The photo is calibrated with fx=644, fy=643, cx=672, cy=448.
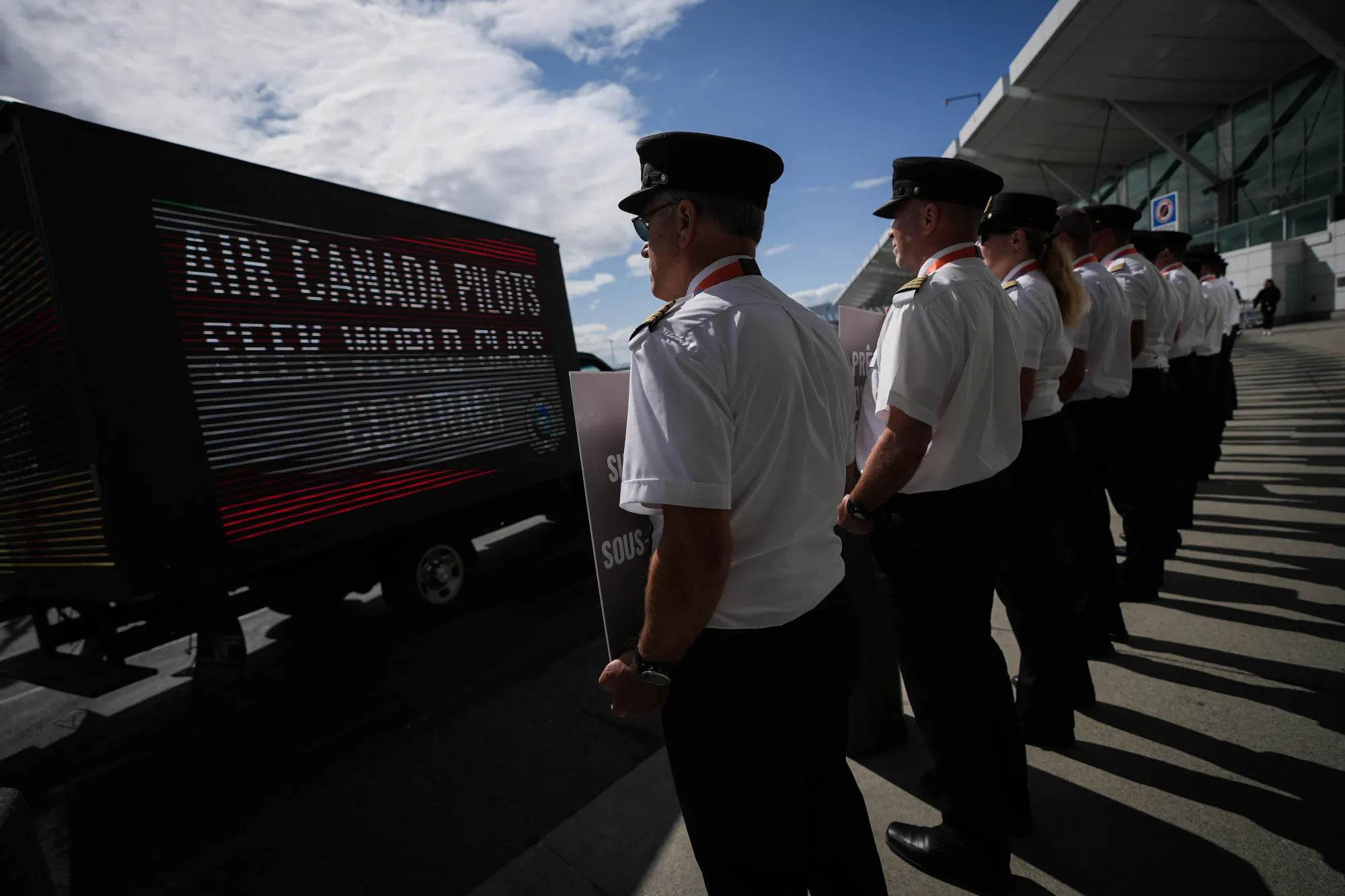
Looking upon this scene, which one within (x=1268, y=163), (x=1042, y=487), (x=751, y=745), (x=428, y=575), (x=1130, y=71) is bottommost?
(x=428, y=575)

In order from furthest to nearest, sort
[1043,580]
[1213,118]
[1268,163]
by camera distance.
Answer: [1213,118] → [1268,163] → [1043,580]

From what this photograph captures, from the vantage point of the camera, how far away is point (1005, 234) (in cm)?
265

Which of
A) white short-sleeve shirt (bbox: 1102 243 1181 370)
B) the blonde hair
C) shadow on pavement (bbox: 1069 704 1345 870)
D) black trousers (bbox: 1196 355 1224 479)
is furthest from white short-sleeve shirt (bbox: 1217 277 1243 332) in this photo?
shadow on pavement (bbox: 1069 704 1345 870)

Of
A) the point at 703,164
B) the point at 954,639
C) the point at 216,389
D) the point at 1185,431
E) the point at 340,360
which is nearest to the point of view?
the point at 703,164

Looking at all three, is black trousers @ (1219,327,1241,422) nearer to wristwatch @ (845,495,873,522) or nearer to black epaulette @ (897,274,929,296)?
black epaulette @ (897,274,929,296)

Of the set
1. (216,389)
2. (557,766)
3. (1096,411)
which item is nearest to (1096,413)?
(1096,411)

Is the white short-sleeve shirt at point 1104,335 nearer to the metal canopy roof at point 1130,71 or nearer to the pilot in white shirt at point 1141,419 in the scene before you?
the pilot in white shirt at point 1141,419

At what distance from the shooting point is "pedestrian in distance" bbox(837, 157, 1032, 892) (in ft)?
5.99

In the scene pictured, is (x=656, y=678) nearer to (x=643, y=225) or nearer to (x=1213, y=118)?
(x=643, y=225)

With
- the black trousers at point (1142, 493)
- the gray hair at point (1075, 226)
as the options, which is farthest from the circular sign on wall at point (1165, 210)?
the gray hair at point (1075, 226)

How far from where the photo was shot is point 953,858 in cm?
194

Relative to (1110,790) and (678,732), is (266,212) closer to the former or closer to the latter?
(678,732)

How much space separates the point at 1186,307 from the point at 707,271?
552 cm

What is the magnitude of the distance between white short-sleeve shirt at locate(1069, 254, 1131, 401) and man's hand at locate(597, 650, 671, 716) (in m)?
2.98
